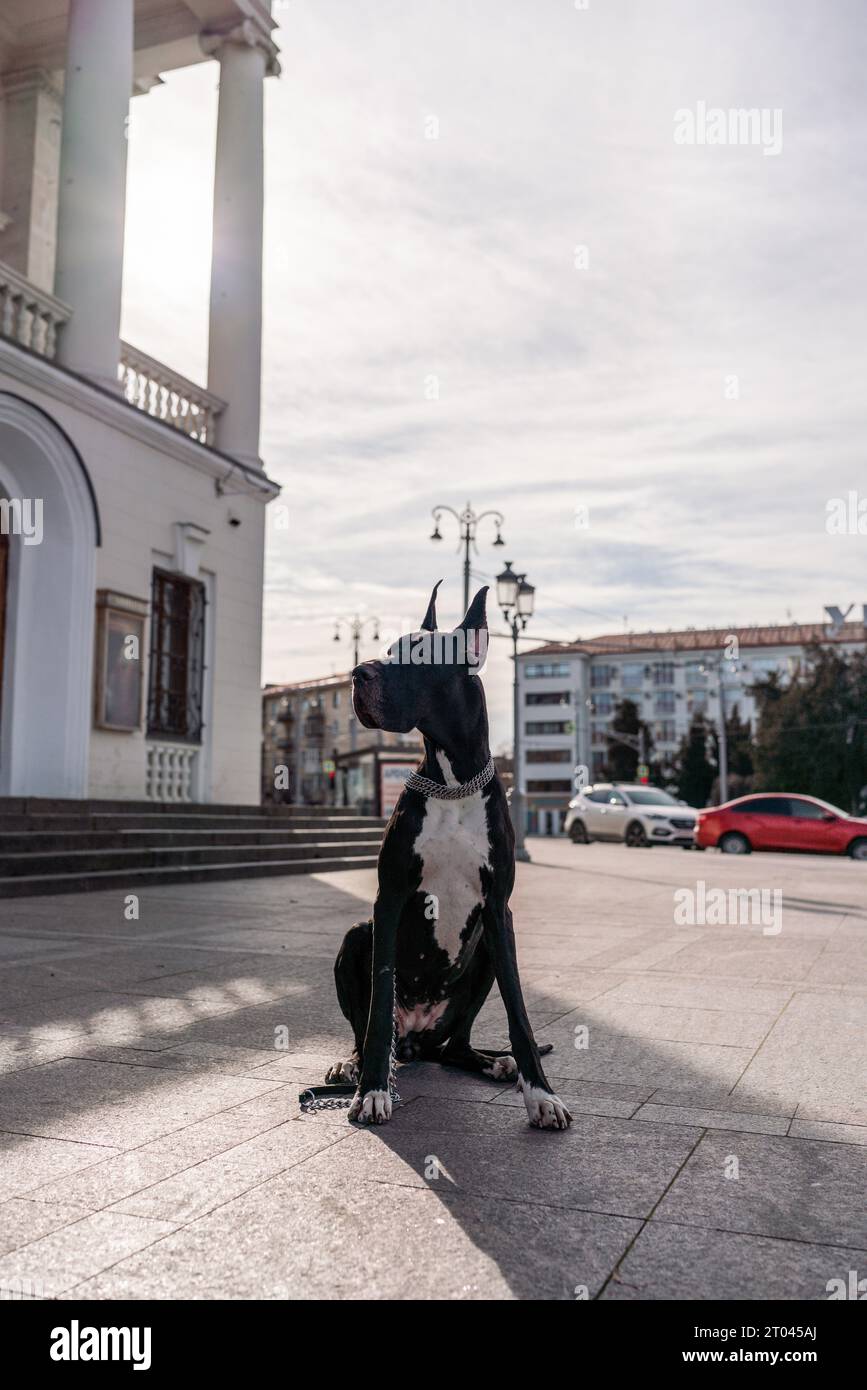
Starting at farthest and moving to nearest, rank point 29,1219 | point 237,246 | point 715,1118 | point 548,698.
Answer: point 548,698
point 237,246
point 715,1118
point 29,1219

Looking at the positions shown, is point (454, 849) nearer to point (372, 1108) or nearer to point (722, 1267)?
point (372, 1108)

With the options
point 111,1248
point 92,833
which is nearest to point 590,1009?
point 111,1248

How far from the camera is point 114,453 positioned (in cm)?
1608

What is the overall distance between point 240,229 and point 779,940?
16284mm

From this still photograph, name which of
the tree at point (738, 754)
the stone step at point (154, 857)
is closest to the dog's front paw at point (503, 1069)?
the stone step at point (154, 857)

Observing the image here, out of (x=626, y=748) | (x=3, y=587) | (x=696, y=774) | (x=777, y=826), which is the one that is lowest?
(x=777, y=826)

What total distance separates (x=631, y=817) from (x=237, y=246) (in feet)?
60.8

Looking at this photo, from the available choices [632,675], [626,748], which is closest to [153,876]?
[626,748]

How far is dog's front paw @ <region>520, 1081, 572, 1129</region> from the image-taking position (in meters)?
3.34

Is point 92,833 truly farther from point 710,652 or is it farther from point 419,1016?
point 710,652

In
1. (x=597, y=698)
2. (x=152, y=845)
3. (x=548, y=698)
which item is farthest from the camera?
(x=548, y=698)

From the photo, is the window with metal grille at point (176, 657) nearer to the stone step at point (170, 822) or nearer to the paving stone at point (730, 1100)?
the stone step at point (170, 822)

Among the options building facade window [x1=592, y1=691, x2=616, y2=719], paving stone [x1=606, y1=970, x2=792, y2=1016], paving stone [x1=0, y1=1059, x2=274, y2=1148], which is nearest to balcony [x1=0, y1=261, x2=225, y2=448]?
paving stone [x1=606, y1=970, x2=792, y2=1016]

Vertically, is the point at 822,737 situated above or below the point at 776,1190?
above
